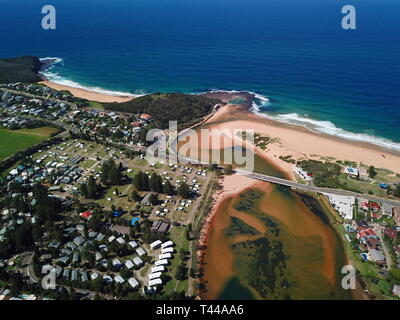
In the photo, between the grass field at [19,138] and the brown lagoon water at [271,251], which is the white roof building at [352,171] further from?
the grass field at [19,138]

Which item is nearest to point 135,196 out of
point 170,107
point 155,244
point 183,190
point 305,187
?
point 183,190

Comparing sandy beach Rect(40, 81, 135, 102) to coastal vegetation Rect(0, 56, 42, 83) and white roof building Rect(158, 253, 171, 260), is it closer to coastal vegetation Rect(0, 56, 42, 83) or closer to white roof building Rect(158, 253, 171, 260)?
coastal vegetation Rect(0, 56, 42, 83)

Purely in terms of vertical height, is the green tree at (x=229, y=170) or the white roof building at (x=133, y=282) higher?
the green tree at (x=229, y=170)

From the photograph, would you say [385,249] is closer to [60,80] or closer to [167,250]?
[167,250]

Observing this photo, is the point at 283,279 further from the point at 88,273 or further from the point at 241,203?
the point at 88,273

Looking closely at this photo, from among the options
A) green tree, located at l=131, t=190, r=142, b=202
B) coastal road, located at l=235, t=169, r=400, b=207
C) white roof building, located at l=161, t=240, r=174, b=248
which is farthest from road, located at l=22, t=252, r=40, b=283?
coastal road, located at l=235, t=169, r=400, b=207

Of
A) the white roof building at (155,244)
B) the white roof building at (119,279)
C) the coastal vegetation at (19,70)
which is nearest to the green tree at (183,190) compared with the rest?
the white roof building at (155,244)

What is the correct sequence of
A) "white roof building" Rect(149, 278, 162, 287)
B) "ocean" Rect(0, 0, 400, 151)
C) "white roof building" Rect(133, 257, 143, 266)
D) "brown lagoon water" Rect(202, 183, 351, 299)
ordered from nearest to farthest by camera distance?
"white roof building" Rect(149, 278, 162, 287) < "brown lagoon water" Rect(202, 183, 351, 299) < "white roof building" Rect(133, 257, 143, 266) < "ocean" Rect(0, 0, 400, 151)
